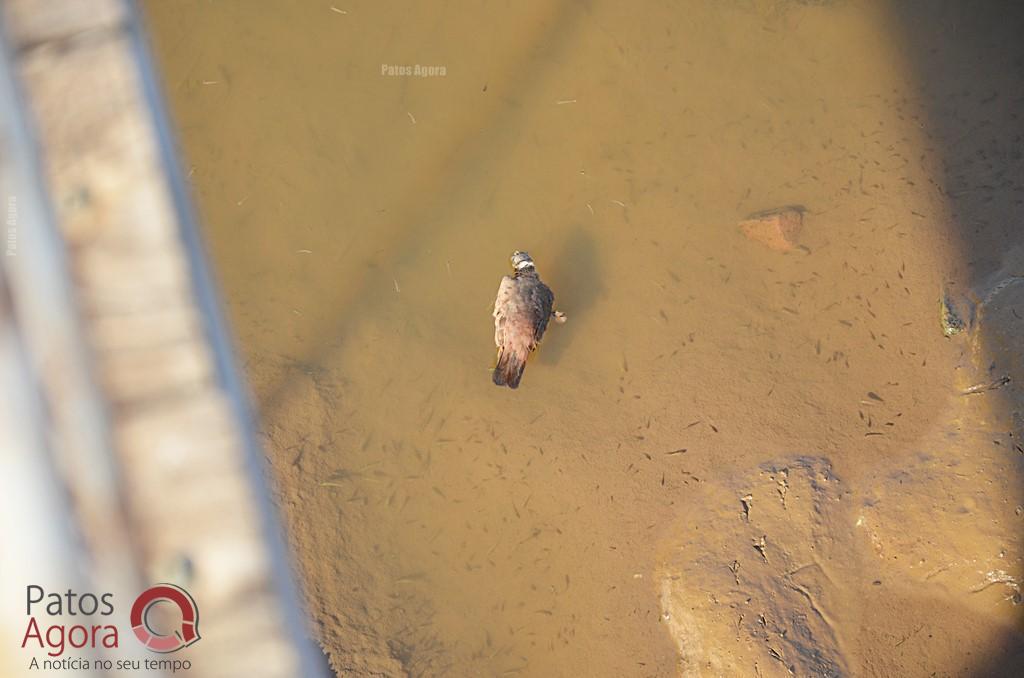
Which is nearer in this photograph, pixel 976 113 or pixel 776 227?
pixel 776 227

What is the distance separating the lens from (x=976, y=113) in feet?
12.0

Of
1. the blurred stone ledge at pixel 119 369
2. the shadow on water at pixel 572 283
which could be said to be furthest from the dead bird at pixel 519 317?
the blurred stone ledge at pixel 119 369

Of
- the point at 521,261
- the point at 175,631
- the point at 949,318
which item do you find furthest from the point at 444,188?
the point at 949,318

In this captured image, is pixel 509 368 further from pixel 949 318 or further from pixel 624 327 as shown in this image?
pixel 949 318

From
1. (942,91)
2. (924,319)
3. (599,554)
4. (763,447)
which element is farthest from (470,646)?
(942,91)

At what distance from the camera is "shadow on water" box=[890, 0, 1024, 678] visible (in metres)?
3.57

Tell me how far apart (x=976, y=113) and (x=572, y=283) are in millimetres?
2341

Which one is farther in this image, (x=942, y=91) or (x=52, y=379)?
(x=942, y=91)

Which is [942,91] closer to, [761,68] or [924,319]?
[761,68]

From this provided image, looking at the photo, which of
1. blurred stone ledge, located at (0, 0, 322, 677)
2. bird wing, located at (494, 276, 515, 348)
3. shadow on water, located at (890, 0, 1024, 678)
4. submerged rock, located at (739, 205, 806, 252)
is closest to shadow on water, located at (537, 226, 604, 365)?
bird wing, located at (494, 276, 515, 348)

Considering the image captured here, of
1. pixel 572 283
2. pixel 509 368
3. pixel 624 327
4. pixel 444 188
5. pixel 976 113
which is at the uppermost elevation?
pixel 976 113

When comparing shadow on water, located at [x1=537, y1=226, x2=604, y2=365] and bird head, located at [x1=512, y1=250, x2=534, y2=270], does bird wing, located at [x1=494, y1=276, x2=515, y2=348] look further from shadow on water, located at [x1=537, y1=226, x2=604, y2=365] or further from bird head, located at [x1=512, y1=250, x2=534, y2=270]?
shadow on water, located at [x1=537, y1=226, x2=604, y2=365]

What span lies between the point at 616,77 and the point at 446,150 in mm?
979

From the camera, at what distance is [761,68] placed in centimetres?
367
